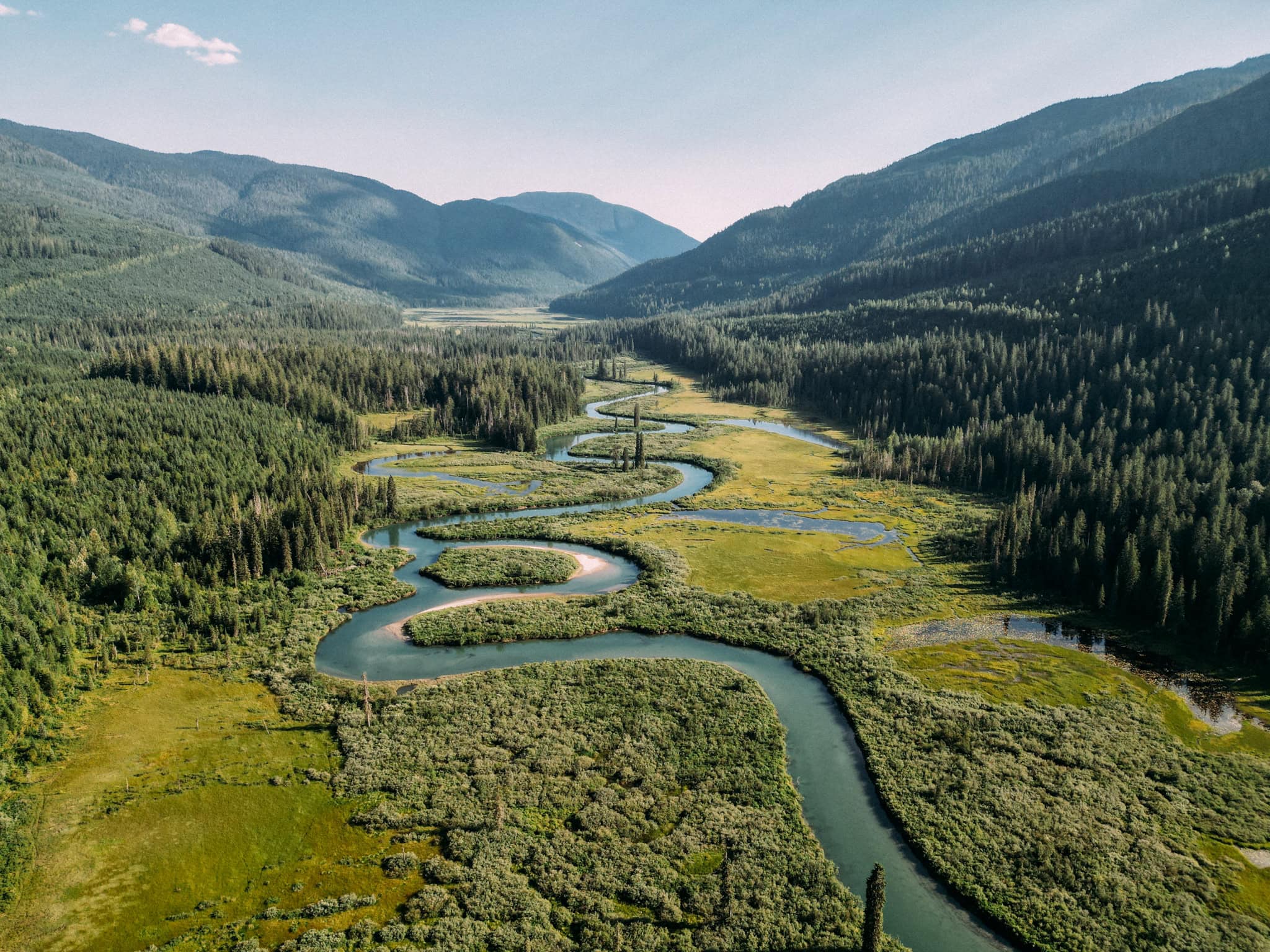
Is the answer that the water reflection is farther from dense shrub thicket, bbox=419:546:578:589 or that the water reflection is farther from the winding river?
dense shrub thicket, bbox=419:546:578:589

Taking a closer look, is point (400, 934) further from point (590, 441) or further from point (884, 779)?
point (590, 441)

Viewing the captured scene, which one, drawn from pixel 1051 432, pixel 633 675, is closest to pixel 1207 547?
pixel 633 675

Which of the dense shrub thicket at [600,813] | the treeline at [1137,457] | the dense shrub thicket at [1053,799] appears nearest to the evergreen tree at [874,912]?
the dense shrub thicket at [600,813]

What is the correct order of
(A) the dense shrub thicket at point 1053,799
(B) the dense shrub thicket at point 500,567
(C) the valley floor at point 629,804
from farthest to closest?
(B) the dense shrub thicket at point 500,567 < (A) the dense shrub thicket at point 1053,799 < (C) the valley floor at point 629,804

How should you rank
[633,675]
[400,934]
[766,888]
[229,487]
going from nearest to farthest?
[400,934] → [766,888] → [633,675] → [229,487]

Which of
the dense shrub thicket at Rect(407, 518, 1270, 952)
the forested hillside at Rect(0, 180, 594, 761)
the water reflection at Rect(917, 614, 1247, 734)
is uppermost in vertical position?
the forested hillside at Rect(0, 180, 594, 761)

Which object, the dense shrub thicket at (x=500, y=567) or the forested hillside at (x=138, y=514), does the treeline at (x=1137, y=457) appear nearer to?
the dense shrub thicket at (x=500, y=567)

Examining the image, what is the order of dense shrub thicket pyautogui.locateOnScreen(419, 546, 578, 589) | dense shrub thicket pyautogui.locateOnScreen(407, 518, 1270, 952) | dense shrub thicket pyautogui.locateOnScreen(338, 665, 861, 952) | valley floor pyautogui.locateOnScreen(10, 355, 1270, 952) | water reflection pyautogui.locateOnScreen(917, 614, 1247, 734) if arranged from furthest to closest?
dense shrub thicket pyautogui.locateOnScreen(419, 546, 578, 589), water reflection pyautogui.locateOnScreen(917, 614, 1247, 734), dense shrub thicket pyautogui.locateOnScreen(407, 518, 1270, 952), valley floor pyautogui.locateOnScreen(10, 355, 1270, 952), dense shrub thicket pyautogui.locateOnScreen(338, 665, 861, 952)

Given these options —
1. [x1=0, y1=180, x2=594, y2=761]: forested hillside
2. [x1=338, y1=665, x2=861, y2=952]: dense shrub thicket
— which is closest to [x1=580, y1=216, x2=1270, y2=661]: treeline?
[x1=338, y1=665, x2=861, y2=952]: dense shrub thicket

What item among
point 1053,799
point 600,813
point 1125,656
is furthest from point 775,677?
point 1125,656
